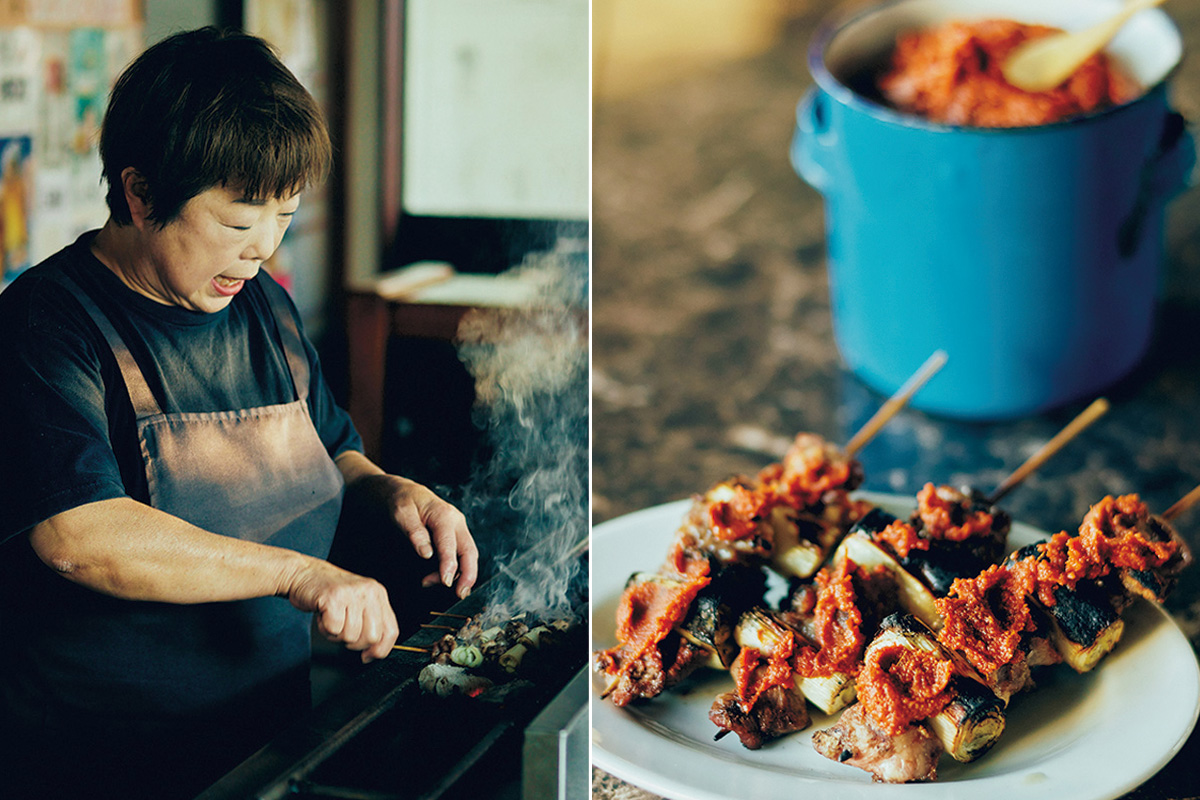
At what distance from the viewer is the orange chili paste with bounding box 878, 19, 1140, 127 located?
1.27 metres

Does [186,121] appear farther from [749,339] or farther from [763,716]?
[749,339]

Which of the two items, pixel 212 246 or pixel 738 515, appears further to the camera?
pixel 738 515

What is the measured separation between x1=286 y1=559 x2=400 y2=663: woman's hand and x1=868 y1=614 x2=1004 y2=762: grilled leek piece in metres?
0.37

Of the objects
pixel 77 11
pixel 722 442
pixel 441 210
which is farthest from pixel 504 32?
pixel 722 442

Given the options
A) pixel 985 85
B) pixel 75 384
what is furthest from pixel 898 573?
pixel 985 85

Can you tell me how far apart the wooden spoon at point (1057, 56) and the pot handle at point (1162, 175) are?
137 millimetres

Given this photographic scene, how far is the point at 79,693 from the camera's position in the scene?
0.60 meters

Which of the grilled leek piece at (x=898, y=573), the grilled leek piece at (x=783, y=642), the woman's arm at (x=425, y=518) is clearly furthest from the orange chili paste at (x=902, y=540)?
the woman's arm at (x=425, y=518)

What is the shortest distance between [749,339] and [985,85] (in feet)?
1.77

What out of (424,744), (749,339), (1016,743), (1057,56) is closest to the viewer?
(424,744)

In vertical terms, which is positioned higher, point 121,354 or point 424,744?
point 121,354

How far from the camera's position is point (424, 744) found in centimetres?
68

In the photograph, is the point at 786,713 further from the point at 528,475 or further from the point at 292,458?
the point at 292,458

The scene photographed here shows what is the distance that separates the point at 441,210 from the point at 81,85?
219mm
